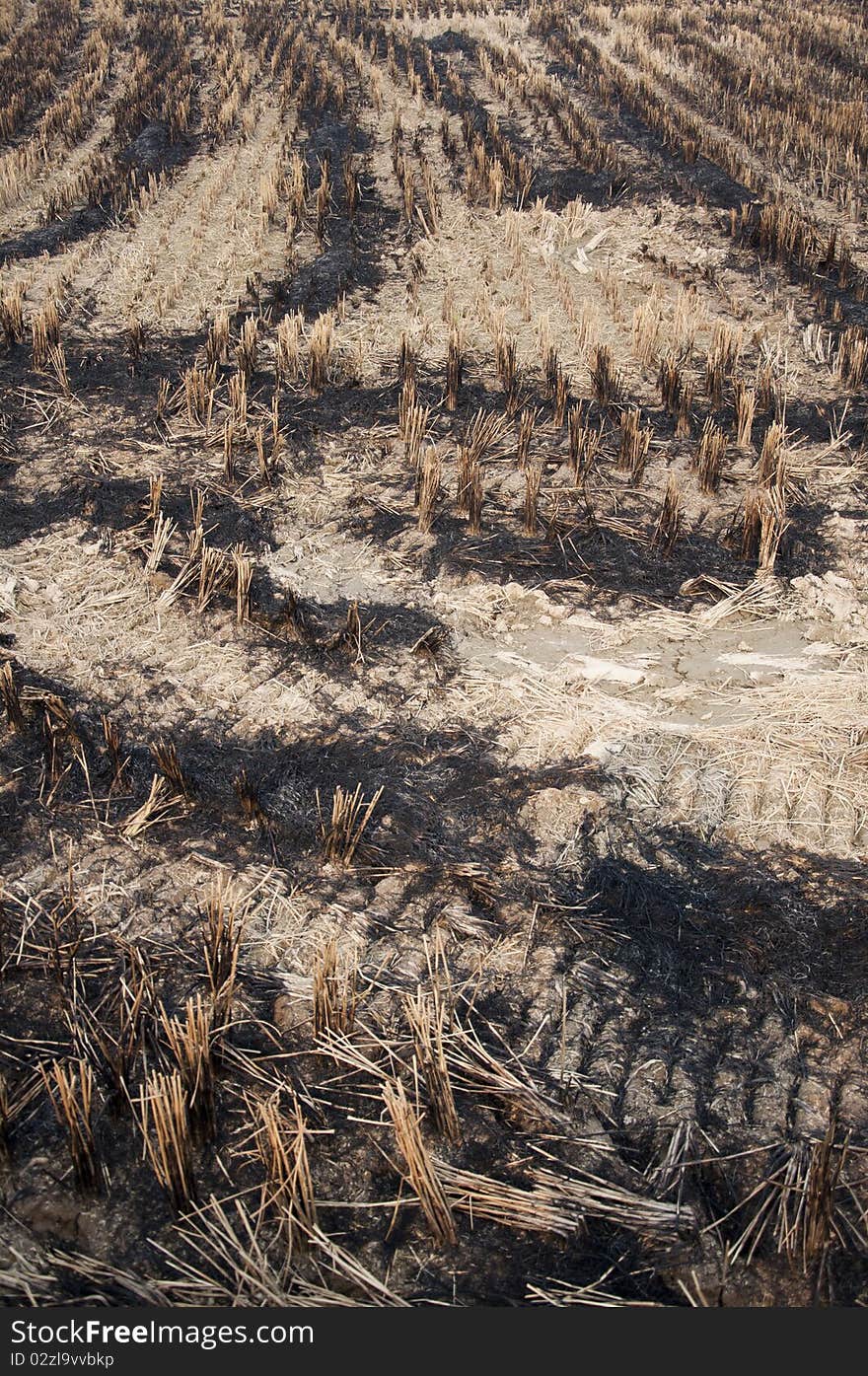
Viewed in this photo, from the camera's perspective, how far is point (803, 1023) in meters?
3.34

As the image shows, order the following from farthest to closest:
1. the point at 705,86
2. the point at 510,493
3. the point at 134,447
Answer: the point at 705,86 < the point at 134,447 < the point at 510,493

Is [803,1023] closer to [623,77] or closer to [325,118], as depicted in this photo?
[325,118]

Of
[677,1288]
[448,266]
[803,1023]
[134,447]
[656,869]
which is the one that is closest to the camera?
[677,1288]

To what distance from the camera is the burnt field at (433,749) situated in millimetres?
2799

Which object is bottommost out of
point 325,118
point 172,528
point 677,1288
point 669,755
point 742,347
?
point 677,1288

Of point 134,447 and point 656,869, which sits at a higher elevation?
point 134,447

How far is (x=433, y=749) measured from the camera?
4469 mm

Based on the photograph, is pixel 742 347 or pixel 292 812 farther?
pixel 742 347

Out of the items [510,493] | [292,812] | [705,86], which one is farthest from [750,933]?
[705,86]

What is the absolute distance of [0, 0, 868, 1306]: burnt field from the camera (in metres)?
2.80

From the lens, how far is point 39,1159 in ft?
9.46

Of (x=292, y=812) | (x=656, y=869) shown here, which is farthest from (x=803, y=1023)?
(x=292, y=812)

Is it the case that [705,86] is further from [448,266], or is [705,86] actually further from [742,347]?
[742,347]

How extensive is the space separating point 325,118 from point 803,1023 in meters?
13.2
